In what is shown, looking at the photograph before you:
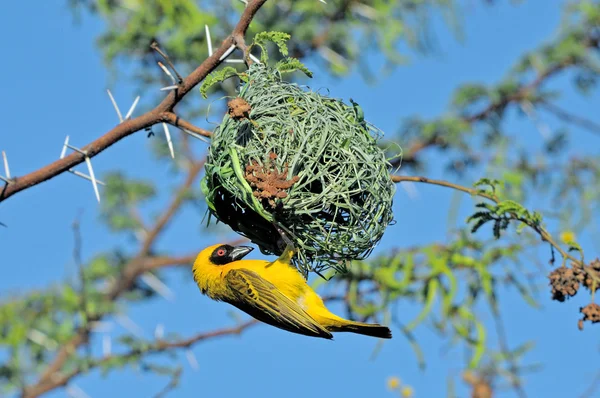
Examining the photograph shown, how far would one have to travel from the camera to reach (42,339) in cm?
665

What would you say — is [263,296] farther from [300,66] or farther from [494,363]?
[494,363]

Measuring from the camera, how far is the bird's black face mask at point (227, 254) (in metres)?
4.43

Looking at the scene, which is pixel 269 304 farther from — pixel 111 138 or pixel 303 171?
pixel 111 138

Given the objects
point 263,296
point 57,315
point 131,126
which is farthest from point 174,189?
point 131,126

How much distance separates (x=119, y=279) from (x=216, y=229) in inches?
40.8

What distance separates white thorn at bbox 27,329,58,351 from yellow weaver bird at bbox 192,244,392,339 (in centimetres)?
272

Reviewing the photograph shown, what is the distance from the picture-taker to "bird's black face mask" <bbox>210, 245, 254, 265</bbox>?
14.5 feet

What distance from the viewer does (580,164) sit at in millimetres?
6754

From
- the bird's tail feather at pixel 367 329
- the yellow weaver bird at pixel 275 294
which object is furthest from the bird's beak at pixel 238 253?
the bird's tail feather at pixel 367 329

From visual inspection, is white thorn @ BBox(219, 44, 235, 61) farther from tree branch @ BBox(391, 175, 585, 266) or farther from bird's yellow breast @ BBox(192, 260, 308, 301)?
bird's yellow breast @ BBox(192, 260, 308, 301)

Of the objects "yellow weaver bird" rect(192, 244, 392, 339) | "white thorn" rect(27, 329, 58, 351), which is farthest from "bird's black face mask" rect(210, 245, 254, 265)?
"white thorn" rect(27, 329, 58, 351)

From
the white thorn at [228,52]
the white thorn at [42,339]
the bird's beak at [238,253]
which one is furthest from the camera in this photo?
the white thorn at [42,339]

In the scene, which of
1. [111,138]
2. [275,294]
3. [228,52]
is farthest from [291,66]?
[275,294]

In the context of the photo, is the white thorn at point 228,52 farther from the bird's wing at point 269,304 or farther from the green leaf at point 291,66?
the bird's wing at point 269,304
